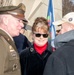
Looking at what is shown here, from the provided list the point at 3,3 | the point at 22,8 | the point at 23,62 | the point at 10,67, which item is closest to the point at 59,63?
the point at 10,67

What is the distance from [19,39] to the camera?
4648 millimetres

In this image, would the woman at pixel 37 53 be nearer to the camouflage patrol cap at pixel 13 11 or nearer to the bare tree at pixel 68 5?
the camouflage patrol cap at pixel 13 11

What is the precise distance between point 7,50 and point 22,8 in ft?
2.47

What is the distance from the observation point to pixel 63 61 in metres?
2.50

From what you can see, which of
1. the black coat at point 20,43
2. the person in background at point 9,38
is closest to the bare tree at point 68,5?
the black coat at point 20,43

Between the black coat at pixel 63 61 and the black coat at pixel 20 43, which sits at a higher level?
the black coat at pixel 63 61

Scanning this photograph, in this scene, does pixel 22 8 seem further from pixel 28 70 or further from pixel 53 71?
pixel 53 71

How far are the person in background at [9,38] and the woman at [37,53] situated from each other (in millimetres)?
630

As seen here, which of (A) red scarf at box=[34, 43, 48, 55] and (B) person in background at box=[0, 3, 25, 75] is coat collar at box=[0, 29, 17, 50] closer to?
(B) person in background at box=[0, 3, 25, 75]

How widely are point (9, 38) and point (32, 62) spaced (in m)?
0.98

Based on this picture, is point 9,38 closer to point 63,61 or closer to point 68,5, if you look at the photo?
point 63,61

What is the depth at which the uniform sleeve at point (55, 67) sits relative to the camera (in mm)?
2498

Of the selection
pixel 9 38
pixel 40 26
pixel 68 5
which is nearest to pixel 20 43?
pixel 40 26

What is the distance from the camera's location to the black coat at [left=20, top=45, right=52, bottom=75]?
12.4 ft
